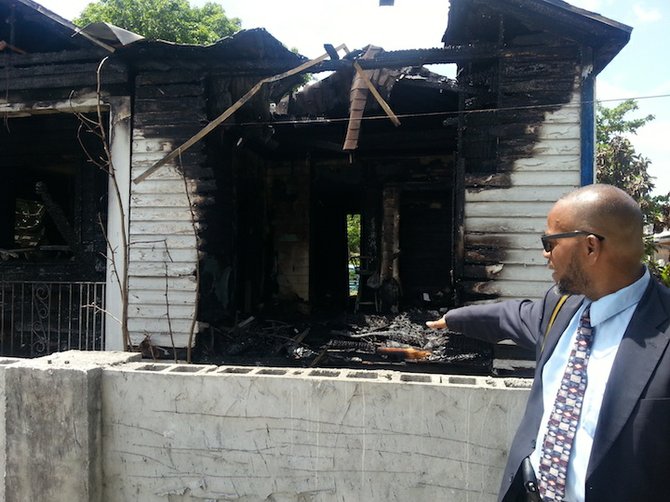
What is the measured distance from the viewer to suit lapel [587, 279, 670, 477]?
4.20 ft

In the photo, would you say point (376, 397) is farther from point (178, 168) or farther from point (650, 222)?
point (650, 222)

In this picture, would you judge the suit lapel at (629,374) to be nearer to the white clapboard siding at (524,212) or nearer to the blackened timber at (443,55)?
the white clapboard siding at (524,212)

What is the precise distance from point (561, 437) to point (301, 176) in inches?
341

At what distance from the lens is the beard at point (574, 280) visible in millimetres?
1521

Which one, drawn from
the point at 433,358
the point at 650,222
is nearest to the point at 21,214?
the point at 433,358

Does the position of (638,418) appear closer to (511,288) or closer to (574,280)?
(574,280)

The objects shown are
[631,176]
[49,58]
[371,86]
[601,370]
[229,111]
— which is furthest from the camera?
[631,176]

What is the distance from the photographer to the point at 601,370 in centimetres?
140

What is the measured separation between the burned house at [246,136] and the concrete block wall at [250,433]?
76.6 inches

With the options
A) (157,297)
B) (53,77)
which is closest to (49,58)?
(53,77)

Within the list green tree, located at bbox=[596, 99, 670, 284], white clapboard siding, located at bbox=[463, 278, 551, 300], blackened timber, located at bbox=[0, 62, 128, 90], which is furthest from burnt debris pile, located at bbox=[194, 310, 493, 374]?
green tree, located at bbox=[596, 99, 670, 284]

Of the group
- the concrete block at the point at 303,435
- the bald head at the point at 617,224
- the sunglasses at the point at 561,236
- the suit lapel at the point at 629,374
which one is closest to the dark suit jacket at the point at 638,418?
the suit lapel at the point at 629,374

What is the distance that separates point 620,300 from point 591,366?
0.23 meters

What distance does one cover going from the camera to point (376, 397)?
2.09 m
